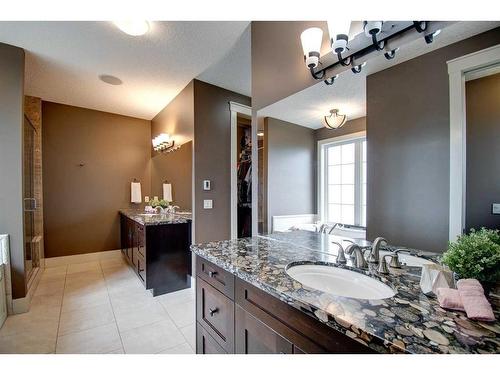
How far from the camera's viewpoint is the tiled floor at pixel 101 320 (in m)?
1.76

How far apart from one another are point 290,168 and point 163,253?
6.28 feet

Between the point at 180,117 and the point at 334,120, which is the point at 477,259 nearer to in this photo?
the point at 334,120

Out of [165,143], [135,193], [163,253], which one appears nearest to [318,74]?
[163,253]

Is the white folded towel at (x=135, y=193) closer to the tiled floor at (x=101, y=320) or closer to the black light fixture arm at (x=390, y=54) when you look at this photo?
the tiled floor at (x=101, y=320)

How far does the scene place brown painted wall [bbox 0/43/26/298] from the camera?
2.17 m

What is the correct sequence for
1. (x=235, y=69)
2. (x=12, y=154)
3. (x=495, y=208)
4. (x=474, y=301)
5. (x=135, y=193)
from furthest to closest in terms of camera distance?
(x=135, y=193) < (x=235, y=69) < (x=12, y=154) < (x=495, y=208) < (x=474, y=301)

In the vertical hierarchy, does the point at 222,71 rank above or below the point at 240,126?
above

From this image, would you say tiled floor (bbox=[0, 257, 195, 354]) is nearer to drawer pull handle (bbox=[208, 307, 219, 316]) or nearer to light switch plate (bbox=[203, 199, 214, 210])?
drawer pull handle (bbox=[208, 307, 219, 316])

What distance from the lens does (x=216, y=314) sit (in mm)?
1250

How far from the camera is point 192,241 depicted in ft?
9.34

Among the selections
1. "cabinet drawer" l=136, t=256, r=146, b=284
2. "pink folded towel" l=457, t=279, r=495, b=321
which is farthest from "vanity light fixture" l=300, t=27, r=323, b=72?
"cabinet drawer" l=136, t=256, r=146, b=284

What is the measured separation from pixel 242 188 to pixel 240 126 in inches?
34.7
